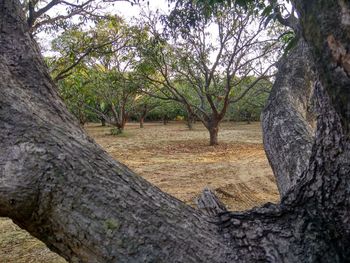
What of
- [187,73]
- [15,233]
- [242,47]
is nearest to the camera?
[15,233]

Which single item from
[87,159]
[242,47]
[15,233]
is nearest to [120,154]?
[242,47]

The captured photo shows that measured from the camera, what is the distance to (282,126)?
1.79 m

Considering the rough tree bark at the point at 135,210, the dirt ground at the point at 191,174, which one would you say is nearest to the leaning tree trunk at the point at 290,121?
the rough tree bark at the point at 135,210

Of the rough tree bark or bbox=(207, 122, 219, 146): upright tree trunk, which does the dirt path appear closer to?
bbox=(207, 122, 219, 146): upright tree trunk

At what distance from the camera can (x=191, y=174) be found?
7.06 m

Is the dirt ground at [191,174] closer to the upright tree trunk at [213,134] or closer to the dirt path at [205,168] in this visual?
the dirt path at [205,168]

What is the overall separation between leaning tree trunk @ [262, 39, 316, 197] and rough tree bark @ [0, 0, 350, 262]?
1.56 ft

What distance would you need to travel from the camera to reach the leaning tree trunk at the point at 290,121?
1.59 metres

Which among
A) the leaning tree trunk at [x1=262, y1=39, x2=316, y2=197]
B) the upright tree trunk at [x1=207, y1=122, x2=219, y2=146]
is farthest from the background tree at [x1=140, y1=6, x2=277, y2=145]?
the leaning tree trunk at [x1=262, y1=39, x2=316, y2=197]

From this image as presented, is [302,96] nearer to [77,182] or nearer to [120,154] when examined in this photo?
[77,182]

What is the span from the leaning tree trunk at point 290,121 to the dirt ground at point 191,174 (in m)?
2.24

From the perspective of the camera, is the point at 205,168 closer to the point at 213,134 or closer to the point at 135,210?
the point at 213,134

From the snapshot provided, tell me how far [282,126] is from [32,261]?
2474mm

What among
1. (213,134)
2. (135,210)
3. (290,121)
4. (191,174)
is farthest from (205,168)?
(135,210)
